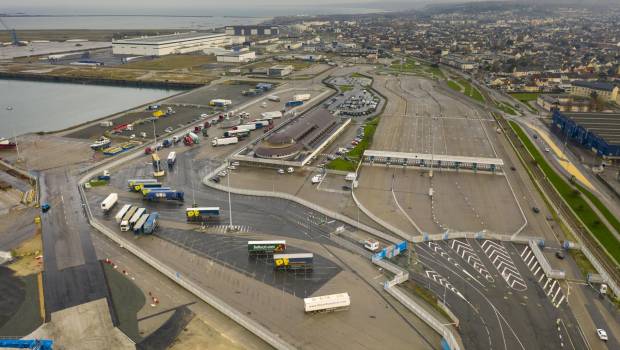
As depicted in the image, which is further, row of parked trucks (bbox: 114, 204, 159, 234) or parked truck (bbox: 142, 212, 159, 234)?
row of parked trucks (bbox: 114, 204, 159, 234)

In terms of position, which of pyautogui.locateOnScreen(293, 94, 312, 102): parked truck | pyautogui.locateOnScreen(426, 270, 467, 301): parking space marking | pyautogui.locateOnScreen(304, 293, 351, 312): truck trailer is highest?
pyautogui.locateOnScreen(293, 94, 312, 102): parked truck

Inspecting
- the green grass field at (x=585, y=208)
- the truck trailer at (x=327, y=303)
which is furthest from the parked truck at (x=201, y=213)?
the green grass field at (x=585, y=208)

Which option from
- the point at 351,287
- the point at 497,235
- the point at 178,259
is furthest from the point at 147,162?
the point at 497,235

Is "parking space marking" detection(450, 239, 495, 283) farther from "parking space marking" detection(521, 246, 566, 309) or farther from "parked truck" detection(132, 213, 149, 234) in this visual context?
"parked truck" detection(132, 213, 149, 234)

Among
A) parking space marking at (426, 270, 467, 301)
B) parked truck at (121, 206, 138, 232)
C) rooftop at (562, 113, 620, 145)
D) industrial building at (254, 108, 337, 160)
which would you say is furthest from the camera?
rooftop at (562, 113, 620, 145)

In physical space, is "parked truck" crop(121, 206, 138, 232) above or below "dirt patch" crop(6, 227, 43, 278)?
above

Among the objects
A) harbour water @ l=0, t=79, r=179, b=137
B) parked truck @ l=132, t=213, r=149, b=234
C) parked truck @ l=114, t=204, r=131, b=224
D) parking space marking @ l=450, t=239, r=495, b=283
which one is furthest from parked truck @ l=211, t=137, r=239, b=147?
parking space marking @ l=450, t=239, r=495, b=283

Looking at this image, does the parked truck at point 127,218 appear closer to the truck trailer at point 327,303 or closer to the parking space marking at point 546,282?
the truck trailer at point 327,303

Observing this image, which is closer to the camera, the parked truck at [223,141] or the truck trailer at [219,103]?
the parked truck at [223,141]
